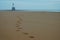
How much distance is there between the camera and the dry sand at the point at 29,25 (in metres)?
0.99

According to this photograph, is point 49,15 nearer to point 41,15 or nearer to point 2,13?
point 41,15

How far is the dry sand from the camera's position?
38.9 inches

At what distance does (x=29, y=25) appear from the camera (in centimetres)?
101

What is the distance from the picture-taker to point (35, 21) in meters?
1.01

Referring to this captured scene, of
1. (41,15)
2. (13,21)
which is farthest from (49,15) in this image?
(13,21)
